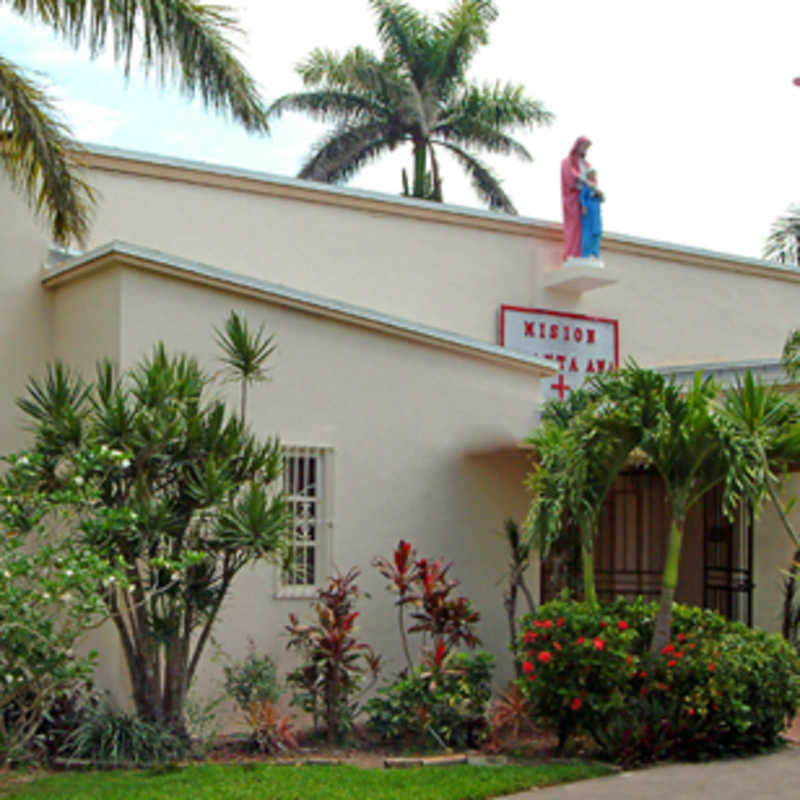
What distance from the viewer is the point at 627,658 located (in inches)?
352

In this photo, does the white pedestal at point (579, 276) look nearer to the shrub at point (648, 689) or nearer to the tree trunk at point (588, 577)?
the tree trunk at point (588, 577)

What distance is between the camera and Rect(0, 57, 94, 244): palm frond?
1009cm

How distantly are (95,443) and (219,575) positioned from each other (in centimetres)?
189

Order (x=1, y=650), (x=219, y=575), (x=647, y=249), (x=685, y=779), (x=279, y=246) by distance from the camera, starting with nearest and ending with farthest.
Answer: (x=1, y=650), (x=685, y=779), (x=219, y=575), (x=279, y=246), (x=647, y=249)

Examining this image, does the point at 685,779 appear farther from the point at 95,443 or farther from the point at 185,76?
the point at 185,76

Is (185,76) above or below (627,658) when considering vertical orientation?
above

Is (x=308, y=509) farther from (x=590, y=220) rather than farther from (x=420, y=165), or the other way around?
(x=420, y=165)

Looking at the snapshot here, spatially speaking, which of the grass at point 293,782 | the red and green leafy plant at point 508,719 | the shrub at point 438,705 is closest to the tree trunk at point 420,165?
the shrub at point 438,705

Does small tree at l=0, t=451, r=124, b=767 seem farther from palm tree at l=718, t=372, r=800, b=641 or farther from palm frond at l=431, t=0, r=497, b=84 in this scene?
palm frond at l=431, t=0, r=497, b=84

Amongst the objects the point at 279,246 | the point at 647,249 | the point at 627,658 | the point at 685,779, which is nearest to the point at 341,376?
the point at 279,246

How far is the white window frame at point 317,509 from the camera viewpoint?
35.1 feet

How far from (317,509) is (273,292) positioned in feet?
6.61

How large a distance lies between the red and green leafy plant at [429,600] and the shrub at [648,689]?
101 cm

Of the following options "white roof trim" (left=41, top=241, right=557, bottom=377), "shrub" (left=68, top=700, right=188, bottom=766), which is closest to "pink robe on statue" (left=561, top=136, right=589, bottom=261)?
"white roof trim" (left=41, top=241, right=557, bottom=377)
